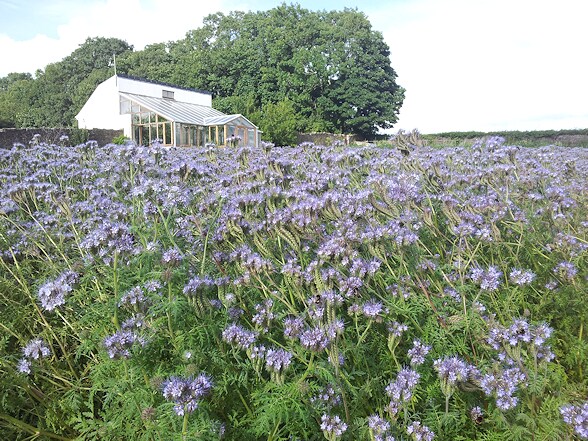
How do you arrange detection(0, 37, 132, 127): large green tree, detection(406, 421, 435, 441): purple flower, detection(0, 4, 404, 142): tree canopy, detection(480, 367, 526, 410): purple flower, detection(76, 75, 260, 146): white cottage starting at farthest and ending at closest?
detection(0, 37, 132, 127): large green tree < detection(0, 4, 404, 142): tree canopy < detection(76, 75, 260, 146): white cottage < detection(480, 367, 526, 410): purple flower < detection(406, 421, 435, 441): purple flower

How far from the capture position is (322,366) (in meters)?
2.36

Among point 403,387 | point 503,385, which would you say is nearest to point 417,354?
point 403,387

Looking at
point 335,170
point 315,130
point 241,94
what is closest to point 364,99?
point 315,130

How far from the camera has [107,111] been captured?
36.4 m

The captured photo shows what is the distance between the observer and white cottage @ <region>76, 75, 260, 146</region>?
32.4 metres

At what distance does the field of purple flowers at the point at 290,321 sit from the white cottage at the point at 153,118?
2737 centimetres

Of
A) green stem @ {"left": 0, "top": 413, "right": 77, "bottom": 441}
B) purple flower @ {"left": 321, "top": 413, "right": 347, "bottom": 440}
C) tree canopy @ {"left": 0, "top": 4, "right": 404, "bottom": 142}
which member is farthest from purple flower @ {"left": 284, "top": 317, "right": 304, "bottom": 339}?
tree canopy @ {"left": 0, "top": 4, "right": 404, "bottom": 142}

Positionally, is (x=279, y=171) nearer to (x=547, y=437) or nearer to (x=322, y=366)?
(x=322, y=366)

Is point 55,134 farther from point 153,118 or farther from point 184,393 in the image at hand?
point 184,393

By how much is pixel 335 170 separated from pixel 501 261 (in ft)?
5.50

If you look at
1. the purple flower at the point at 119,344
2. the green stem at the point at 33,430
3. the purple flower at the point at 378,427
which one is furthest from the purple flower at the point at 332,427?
the green stem at the point at 33,430

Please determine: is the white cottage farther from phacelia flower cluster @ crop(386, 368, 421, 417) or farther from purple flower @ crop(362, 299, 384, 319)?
phacelia flower cluster @ crop(386, 368, 421, 417)

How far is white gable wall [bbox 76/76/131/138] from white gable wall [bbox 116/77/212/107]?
1.01 m

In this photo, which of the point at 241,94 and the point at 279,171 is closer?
the point at 279,171
